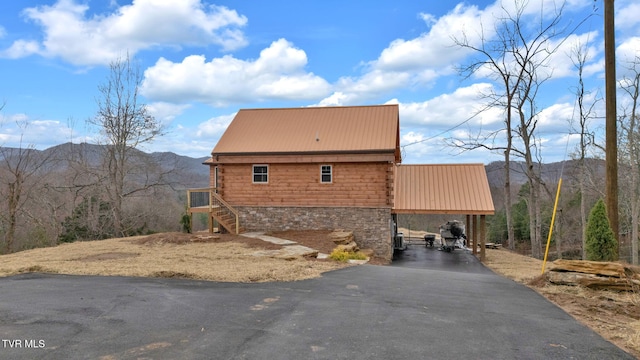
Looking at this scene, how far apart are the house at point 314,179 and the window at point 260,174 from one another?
5 centimetres

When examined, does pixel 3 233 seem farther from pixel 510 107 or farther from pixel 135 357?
pixel 510 107

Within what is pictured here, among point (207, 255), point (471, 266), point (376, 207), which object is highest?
point (376, 207)

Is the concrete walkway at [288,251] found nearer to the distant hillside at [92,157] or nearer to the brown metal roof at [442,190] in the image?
the brown metal roof at [442,190]

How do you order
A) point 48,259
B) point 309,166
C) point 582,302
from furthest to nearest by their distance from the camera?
point 309,166
point 48,259
point 582,302

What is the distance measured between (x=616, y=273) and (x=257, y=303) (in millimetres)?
7259

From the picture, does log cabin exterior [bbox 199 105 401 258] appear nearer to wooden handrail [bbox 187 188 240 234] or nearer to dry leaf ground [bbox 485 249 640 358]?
wooden handrail [bbox 187 188 240 234]

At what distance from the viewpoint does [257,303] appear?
273 inches

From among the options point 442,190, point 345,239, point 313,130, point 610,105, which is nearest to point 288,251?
point 345,239

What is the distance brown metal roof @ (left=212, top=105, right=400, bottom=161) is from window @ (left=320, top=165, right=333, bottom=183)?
0.82 meters

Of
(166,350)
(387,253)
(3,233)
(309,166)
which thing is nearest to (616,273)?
(166,350)

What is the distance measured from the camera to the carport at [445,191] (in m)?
17.7

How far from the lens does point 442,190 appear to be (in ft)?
62.0

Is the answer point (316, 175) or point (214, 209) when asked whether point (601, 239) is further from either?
point (214, 209)

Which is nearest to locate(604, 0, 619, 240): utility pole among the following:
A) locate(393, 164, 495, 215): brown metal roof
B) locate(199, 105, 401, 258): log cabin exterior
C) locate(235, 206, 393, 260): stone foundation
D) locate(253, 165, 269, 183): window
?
locate(393, 164, 495, 215): brown metal roof
